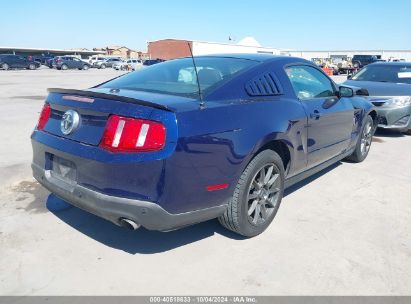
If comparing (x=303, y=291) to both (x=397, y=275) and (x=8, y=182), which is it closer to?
(x=397, y=275)

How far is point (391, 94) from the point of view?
288 inches

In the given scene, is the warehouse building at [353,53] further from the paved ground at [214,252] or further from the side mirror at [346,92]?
the paved ground at [214,252]

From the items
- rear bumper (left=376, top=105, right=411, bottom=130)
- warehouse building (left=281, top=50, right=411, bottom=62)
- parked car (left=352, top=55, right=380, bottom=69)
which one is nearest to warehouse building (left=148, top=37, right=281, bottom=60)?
warehouse building (left=281, top=50, right=411, bottom=62)

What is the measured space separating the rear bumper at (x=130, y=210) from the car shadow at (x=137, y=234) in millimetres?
512

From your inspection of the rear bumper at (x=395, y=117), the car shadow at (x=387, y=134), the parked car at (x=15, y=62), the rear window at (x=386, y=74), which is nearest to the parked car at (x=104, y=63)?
the parked car at (x=15, y=62)

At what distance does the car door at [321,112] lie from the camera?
150 inches

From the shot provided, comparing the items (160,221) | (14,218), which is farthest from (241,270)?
(14,218)

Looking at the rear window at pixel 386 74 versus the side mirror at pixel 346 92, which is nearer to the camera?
the side mirror at pixel 346 92

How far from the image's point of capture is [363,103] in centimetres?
537

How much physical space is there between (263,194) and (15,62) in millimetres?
40498

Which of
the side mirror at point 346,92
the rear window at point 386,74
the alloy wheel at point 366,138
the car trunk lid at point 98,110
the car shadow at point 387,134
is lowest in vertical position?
the car shadow at point 387,134

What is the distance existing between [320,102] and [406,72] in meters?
5.54

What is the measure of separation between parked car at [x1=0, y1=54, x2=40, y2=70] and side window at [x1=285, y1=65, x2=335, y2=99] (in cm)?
3862

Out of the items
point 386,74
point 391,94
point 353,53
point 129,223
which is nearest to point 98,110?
point 129,223
